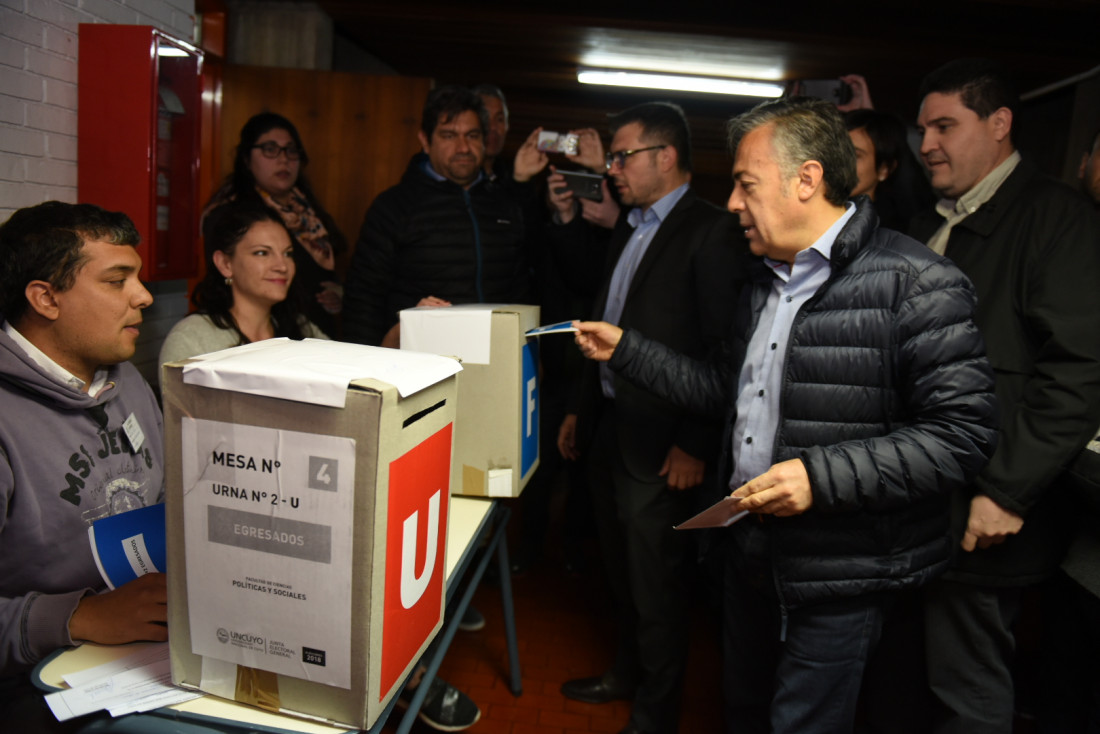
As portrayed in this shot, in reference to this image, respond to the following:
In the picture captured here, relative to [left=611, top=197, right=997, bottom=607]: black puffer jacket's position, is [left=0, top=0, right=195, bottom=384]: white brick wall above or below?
above

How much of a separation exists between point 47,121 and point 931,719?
9.46 feet

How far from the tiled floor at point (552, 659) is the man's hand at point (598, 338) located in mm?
1222

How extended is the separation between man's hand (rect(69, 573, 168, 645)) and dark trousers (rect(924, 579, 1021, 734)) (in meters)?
1.72

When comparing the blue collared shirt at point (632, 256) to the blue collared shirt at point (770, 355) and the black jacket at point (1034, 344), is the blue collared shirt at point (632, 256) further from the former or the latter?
the black jacket at point (1034, 344)

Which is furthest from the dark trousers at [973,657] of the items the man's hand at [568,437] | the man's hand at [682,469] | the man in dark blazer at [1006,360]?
the man's hand at [568,437]

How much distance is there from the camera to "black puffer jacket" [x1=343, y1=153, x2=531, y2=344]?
259cm

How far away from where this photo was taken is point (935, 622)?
1.84 metres

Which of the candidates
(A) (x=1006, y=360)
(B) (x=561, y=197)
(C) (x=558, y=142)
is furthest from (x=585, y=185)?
(A) (x=1006, y=360)

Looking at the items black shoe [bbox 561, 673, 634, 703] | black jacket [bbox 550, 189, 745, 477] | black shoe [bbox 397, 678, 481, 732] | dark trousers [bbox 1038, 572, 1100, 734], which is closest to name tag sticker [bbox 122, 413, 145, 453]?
black shoe [bbox 397, 678, 481, 732]

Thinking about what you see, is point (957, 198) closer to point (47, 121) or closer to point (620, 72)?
point (47, 121)

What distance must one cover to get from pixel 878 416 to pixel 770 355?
0.24 meters

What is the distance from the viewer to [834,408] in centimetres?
146

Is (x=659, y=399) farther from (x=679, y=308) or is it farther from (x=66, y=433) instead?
(x=66, y=433)

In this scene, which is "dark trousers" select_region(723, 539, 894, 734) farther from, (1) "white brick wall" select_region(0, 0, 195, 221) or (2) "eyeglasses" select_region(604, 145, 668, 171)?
(1) "white brick wall" select_region(0, 0, 195, 221)
